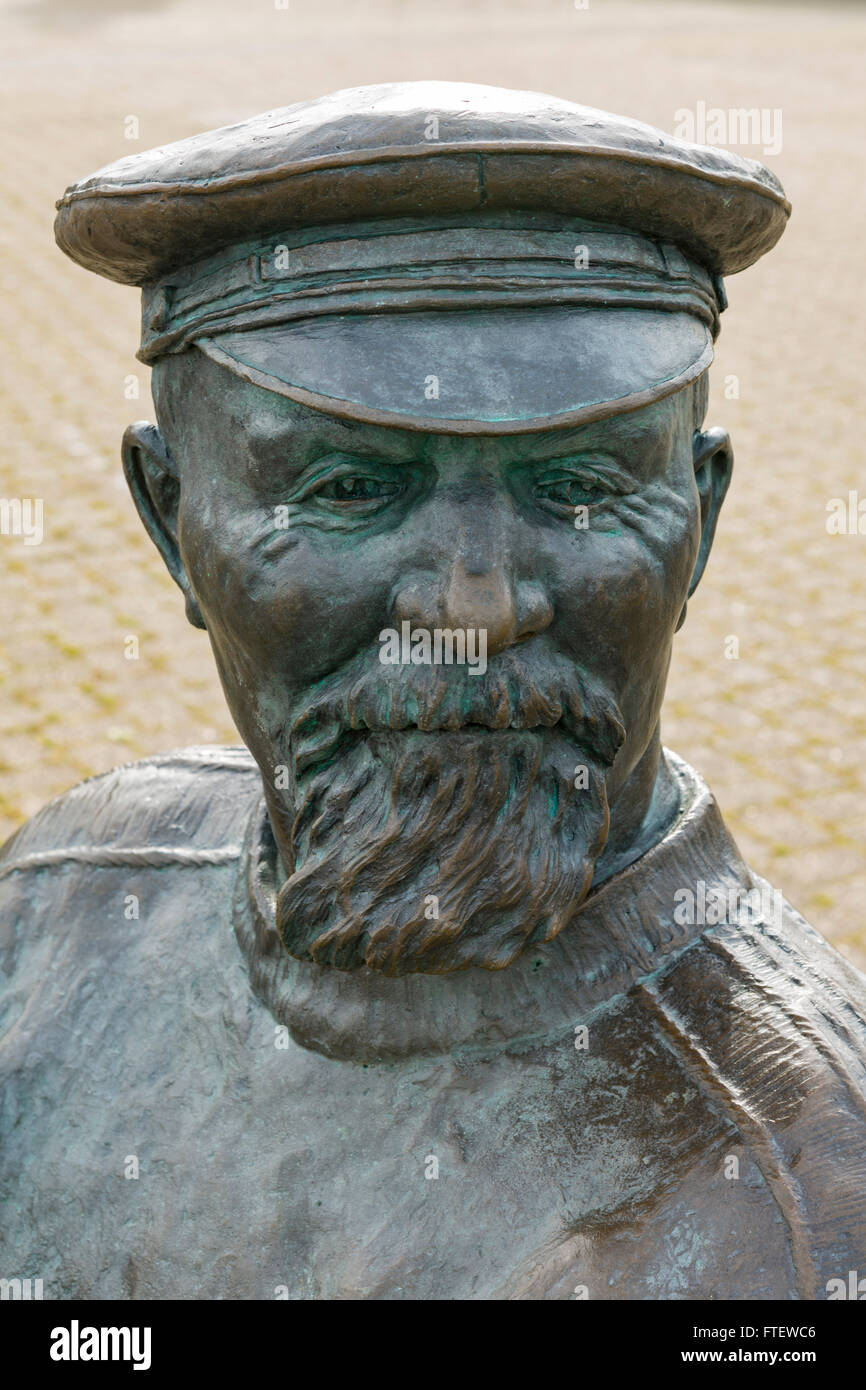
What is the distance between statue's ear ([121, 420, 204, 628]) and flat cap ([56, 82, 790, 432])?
0.30m

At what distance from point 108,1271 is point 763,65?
18.9 meters

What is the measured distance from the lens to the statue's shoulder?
9.19 ft

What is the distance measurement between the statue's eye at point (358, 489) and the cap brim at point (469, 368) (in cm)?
10

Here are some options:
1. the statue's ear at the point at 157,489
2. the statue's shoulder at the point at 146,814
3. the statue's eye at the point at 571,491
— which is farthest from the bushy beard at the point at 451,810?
the statue's shoulder at the point at 146,814

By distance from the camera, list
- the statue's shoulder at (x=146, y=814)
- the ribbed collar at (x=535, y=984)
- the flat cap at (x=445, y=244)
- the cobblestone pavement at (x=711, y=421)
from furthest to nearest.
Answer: the cobblestone pavement at (x=711, y=421), the statue's shoulder at (x=146, y=814), the ribbed collar at (x=535, y=984), the flat cap at (x=445, y=244)

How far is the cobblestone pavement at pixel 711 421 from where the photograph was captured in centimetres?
683

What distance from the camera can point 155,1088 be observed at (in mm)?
2453

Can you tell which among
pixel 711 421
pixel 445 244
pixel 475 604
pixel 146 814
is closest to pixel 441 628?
pixel 475 604

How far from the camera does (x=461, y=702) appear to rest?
1.92 meters

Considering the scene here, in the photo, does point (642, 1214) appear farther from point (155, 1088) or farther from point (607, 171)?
point (607, 171)

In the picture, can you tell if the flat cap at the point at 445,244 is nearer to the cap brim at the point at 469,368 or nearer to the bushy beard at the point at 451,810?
the cap brim at the point at 469,368

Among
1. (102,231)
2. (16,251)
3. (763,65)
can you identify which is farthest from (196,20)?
(102,231)

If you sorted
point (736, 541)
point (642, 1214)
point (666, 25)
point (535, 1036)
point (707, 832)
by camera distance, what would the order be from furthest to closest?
point (666, 25) → point (736, 541) → point (707, 832) → point (535, 1036) → point (642, 1214)

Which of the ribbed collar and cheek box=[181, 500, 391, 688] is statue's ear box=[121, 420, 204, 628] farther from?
the ribbed collar
